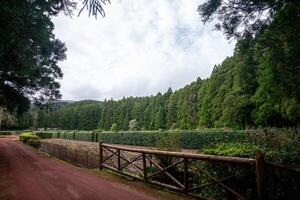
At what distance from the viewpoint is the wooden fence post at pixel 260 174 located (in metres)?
5.40

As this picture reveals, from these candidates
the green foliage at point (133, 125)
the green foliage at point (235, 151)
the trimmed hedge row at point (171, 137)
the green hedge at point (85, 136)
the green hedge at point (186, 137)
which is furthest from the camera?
the green foliage at point (133, 125)

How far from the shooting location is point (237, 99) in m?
31.5

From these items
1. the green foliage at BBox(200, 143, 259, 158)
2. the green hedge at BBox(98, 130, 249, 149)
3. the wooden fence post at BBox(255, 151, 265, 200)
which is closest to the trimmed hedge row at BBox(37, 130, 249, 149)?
the green hedge at BBox(98, 130, 249, 149)

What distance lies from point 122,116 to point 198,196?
6505 cm

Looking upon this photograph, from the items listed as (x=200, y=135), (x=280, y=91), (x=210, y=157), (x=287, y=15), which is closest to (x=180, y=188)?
(x=210, y=157)

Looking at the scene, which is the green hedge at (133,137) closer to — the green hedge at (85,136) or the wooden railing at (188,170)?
the green hedge at (85,136)

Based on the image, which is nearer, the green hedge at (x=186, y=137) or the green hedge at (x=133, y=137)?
the green hedge at (x=186, y=137)

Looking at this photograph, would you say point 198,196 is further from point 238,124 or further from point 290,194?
point 238,124

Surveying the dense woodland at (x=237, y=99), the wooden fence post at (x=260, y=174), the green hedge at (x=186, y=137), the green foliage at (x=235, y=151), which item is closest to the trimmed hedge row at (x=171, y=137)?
the green hedge at (x=186, y=137)

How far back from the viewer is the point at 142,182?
9242mm

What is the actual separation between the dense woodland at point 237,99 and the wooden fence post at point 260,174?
2.81 m

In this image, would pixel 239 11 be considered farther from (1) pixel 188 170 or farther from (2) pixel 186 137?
(2) pixel 186 137

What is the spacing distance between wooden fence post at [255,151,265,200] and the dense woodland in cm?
281

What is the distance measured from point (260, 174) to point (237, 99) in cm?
2713
